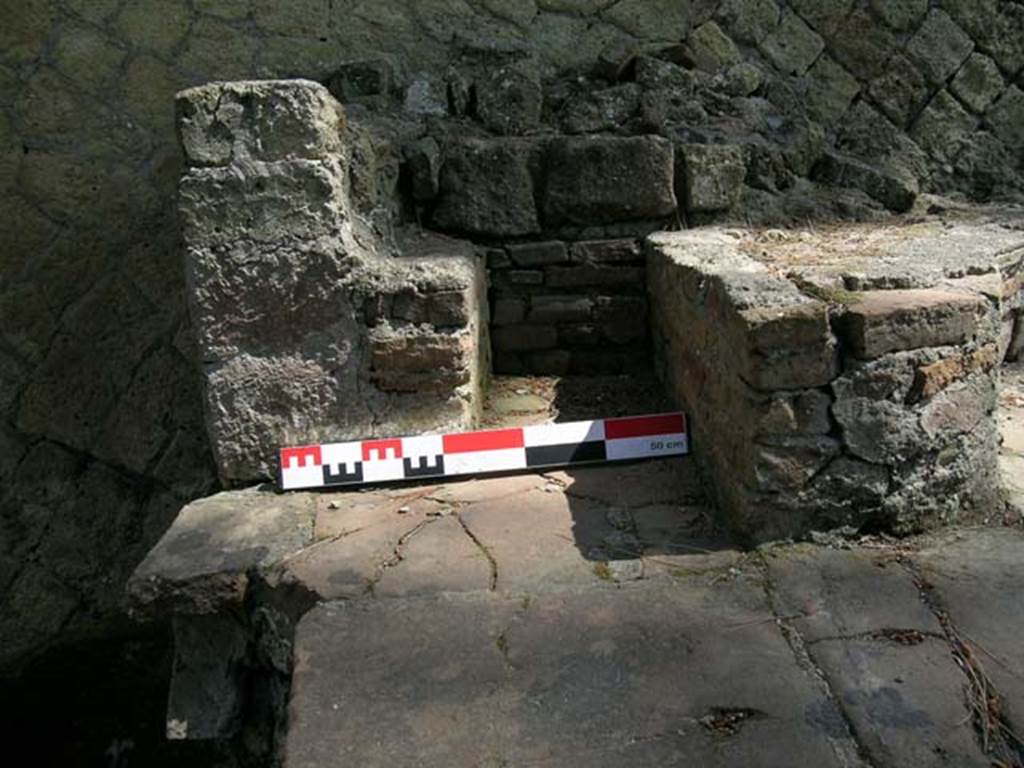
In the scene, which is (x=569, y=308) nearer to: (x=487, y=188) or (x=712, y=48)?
(x=487, y=188)

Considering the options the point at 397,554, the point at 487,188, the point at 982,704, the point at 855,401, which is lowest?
the point at 982,704

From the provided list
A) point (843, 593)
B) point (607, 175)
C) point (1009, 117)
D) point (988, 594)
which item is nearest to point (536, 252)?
point (607, 175)

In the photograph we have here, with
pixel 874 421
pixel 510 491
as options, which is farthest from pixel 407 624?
pixel 874 421

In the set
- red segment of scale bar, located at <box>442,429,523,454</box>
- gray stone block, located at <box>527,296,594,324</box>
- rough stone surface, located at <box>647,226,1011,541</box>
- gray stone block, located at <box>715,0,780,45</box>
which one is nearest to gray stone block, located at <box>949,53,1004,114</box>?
gray stone block, located at <box>715,0,780,45</box>

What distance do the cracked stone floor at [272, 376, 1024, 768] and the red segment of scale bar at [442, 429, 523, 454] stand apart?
0.80 feet

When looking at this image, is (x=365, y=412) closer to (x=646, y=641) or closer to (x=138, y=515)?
(x=646, y=641)

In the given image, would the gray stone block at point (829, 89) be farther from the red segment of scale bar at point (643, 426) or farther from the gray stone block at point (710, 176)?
the red segment of scale bar at point (643, 426)

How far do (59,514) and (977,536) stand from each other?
127 inches

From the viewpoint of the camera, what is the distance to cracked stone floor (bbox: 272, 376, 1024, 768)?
1.46 metres

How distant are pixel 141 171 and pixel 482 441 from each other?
6.41 feet

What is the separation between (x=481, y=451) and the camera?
249cm

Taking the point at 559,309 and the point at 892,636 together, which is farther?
the point at 559,309

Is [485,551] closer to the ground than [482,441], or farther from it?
closer to the ground

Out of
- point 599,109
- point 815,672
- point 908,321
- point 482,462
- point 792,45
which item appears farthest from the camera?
point 792,45
